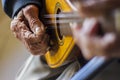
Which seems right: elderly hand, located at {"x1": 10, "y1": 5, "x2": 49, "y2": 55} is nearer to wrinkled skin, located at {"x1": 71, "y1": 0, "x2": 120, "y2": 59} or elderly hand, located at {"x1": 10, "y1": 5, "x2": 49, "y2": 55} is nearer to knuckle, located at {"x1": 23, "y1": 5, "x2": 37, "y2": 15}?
knuckle, located at {"x1": 23, "y1": 5, "x2": 37, "y2": 15}

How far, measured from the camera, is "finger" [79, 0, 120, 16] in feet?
1.01

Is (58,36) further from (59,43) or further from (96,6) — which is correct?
(96,6)

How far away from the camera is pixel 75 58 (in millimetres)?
858

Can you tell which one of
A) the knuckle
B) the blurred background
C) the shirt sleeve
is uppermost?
the shirt sleeve

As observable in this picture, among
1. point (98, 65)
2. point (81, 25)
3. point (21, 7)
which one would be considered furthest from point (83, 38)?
point (21, 7)

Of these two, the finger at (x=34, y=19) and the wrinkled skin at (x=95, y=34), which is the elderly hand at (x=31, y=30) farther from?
the wrinkled skin at (x=95, y=34)

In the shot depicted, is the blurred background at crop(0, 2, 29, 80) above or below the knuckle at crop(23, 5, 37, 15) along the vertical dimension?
below

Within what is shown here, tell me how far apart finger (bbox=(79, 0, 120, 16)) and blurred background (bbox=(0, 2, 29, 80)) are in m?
1.17

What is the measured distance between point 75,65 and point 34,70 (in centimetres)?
20

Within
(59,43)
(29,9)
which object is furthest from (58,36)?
(29,9)

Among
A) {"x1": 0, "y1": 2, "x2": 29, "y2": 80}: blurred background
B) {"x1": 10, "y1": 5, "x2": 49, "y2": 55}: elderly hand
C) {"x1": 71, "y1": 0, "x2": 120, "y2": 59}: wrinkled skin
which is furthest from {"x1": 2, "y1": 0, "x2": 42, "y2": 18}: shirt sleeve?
{"x1": 71, "y1": 0, "x2": 120, "y2": 59}: wrinkled skin

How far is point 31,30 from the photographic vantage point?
92 centimetres

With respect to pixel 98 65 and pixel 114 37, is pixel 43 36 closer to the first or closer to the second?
pixel 98 65

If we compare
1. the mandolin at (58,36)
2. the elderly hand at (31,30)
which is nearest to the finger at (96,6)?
the mandolin at (58,36)
